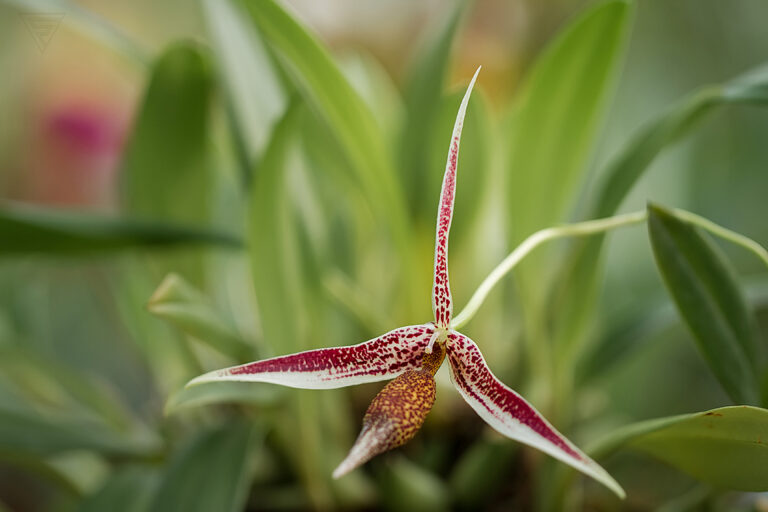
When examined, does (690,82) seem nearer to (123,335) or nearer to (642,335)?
(642,335)

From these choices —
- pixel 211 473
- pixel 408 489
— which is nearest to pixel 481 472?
pixel 408 489

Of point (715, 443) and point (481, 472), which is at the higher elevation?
point (715, 443)

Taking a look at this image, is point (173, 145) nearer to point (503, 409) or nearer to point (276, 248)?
point (276, 248)

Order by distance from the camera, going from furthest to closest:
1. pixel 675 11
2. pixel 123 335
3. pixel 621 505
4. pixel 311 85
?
pixel 675 11
pixel 123 335
pixel 621 505
pixel 311 85

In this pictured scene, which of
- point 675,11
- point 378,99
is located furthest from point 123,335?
point 675,11

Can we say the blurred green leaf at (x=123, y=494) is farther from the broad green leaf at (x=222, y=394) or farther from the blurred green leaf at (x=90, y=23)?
the blurred green leaf at (x=90, y=23)

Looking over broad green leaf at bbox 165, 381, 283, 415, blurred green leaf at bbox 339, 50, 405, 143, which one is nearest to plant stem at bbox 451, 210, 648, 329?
broad green leaf at bbox 165, 381, 283, 415

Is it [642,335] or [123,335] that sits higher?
[642,335]
